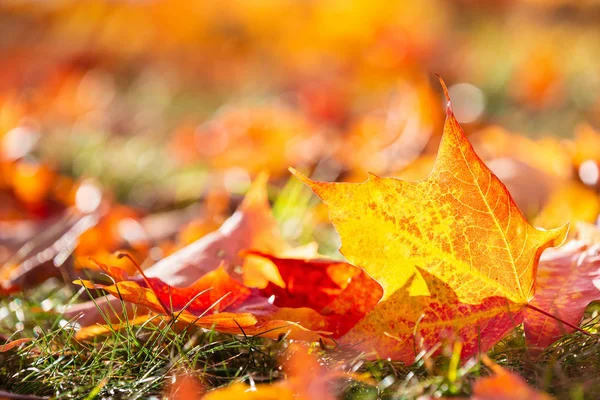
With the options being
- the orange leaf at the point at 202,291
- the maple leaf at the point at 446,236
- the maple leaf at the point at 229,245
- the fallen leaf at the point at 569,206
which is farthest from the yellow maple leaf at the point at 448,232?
the fallen leaf at the point at 569,206

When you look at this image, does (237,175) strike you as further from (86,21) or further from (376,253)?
(86,21)

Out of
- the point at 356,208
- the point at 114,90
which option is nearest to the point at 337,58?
the point at 114,90

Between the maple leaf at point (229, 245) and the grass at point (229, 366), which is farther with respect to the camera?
the maple leaf at point (229, 245)

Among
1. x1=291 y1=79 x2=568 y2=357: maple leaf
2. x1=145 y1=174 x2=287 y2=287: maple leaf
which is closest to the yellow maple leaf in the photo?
x1=291 y1=79 x2=568 y2=357: maple leaf

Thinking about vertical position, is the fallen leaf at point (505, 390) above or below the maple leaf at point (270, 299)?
above

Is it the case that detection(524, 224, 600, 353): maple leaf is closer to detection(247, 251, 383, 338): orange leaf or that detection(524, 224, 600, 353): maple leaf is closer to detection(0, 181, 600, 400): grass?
detection(0, 181, 600, 400): grass

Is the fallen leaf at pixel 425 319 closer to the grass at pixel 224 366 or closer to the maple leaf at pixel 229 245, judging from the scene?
the grass at pixel 224 366
